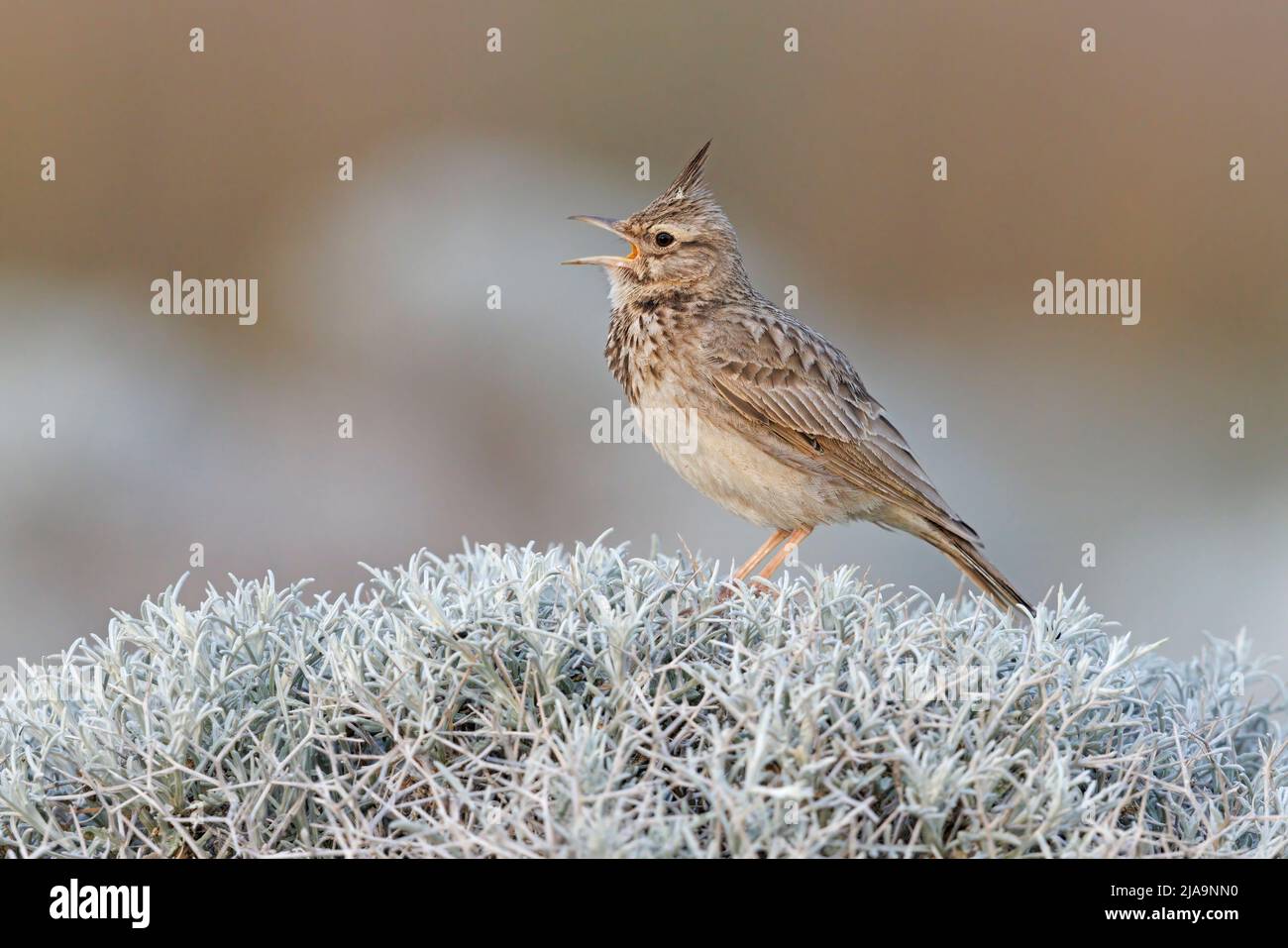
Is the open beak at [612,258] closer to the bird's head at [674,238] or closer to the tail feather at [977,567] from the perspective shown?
the bird's head at [674,238]

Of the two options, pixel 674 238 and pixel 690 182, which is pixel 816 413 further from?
pixel 690 182

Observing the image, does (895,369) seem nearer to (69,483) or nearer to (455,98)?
(455,98)

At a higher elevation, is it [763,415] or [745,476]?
[763,415]

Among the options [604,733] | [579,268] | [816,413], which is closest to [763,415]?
[816,413]

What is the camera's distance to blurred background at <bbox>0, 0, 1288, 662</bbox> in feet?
27.1

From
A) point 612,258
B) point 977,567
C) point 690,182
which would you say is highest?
point 690,182

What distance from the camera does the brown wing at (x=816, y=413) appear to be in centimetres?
431

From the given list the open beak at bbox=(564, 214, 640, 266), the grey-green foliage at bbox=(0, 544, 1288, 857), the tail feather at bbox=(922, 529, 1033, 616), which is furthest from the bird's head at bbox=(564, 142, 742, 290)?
the grey-green foliage at bbox=(0, 544, 1288, 857)

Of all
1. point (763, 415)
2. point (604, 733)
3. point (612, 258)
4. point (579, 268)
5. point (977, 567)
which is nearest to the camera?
point (604, 733)

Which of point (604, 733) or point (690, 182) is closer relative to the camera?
point (604, 733)

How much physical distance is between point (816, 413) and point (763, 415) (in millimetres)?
202

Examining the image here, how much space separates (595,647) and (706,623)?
23 cm

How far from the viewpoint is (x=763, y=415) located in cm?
434

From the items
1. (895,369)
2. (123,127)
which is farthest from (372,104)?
(895,369)
